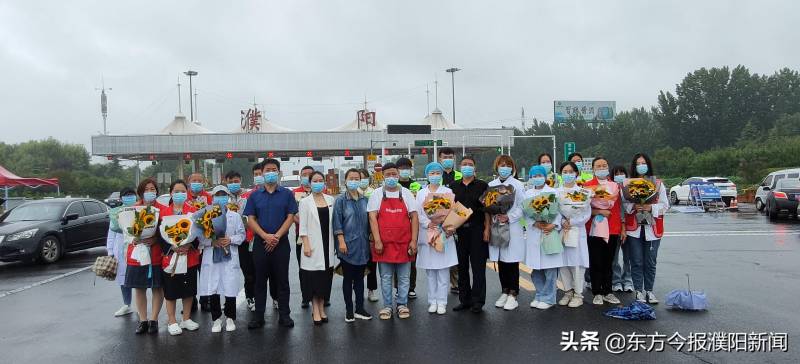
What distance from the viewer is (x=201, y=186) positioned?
7211 mm

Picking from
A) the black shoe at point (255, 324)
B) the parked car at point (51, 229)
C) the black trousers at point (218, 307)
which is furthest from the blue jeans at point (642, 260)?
the parked car at point (51, 229)

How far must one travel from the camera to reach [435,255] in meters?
6.73

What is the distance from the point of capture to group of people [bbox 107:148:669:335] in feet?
21.0

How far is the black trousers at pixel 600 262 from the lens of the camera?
6.98 metres

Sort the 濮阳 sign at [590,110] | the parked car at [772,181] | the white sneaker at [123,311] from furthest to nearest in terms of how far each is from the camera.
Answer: the 濮阳 sign at [590,110] → the parked car at [772,181] → the white sneaker at [123,311]

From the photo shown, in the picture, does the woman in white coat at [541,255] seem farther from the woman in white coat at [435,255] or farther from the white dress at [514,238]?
the woman in white coat at [435,255]

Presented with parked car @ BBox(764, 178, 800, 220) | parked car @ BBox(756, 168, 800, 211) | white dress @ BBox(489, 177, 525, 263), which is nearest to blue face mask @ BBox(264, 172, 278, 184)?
white dress @ BBox(489, 177, 525, 263)

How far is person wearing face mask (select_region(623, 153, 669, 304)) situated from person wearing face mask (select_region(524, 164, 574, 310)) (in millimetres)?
948

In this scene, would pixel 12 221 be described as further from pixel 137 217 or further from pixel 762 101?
pixel 762 101

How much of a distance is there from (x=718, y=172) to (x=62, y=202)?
47284 mm

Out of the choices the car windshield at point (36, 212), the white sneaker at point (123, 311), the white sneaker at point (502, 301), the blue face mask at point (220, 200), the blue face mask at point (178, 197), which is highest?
the blue face mask at point (178, 197)

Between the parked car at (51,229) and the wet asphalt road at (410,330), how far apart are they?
3254mm

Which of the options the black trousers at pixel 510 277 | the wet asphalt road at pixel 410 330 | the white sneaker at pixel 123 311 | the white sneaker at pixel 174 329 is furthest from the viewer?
the white sneaker at pixel 123 311

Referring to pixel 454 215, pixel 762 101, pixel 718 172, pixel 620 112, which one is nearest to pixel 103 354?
pixel 454 215
